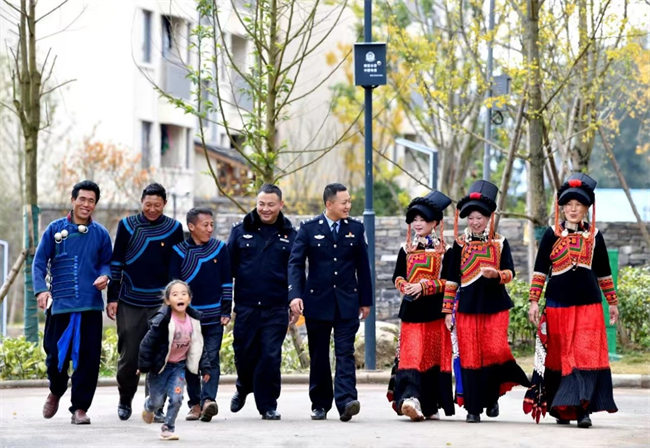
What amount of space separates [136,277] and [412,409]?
8.37 ft

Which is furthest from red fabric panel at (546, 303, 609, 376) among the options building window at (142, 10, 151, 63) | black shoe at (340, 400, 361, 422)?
building window at (142, 10, 151, 63)

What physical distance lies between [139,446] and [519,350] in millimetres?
10018

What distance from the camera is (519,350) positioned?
20.0 meters

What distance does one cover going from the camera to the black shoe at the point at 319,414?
42.1ft

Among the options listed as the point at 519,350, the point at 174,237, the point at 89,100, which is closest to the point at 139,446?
the point at 174,237

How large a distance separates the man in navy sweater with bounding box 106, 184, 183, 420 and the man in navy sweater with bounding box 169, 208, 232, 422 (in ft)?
0.54

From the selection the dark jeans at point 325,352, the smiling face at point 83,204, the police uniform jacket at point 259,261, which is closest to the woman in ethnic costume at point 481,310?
the dark jeans at point 325,352

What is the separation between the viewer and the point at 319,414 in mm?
12859

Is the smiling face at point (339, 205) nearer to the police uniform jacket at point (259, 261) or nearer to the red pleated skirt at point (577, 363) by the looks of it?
the police uniform jacket at point (259, 261)

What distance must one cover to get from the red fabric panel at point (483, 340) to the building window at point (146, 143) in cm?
3057

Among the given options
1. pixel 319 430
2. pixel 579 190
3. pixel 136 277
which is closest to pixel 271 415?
pixel 319 430

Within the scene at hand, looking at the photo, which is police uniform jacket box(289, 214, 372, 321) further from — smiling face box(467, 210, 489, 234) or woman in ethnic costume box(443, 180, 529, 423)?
smiling face box(467, 210, 489, 234)

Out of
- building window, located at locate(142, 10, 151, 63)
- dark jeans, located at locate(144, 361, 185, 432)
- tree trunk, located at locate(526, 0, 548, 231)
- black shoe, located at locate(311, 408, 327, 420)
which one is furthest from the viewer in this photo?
building window, located at locate(142, 10, 151, 63)

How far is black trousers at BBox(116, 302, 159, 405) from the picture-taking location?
507 inches
